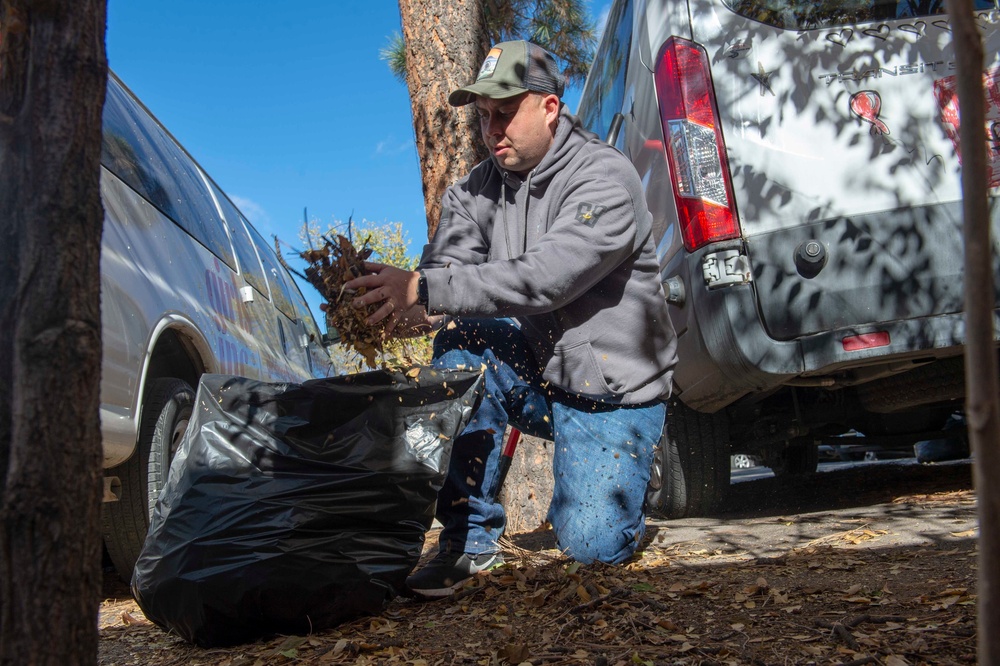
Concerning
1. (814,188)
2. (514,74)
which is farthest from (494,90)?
(814,188)

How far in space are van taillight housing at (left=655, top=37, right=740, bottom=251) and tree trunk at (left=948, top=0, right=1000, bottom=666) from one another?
8.00 feet

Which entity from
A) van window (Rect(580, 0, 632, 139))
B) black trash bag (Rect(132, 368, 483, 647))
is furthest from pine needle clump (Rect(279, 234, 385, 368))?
van window (Rect(580, 0, 632, 139))

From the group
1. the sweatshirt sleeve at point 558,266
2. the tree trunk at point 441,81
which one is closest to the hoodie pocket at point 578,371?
the sweatshirt sleeve at point 558,266

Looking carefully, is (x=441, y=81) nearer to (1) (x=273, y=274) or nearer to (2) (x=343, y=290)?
(2) (x=343, y=290)

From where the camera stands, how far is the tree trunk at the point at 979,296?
0.97m

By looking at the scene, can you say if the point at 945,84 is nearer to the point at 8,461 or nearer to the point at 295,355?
the point at 8,461

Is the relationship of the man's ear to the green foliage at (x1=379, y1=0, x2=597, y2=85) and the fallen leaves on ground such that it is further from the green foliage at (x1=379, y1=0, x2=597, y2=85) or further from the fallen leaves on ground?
the green foliage at (x1=379, y1=0, x2=597, y2=85)

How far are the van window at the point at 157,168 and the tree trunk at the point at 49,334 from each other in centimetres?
213

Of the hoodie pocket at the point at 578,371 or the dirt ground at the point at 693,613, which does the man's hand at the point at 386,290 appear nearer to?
the hoodie pocket at the point at 578,371

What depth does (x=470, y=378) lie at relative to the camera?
9.00ft

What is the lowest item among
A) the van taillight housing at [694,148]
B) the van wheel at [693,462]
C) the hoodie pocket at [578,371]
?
the van wheel at [693,462]

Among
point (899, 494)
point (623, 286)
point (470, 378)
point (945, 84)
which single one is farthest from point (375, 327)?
point (899, 494)

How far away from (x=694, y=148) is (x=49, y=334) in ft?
9.10

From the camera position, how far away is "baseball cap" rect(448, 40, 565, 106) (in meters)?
3.06
